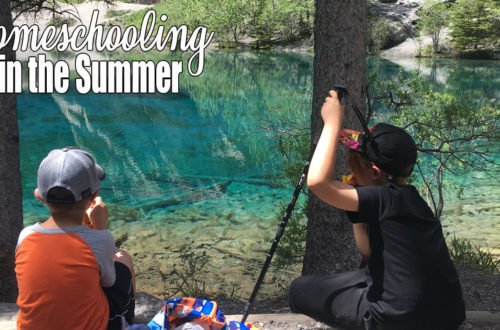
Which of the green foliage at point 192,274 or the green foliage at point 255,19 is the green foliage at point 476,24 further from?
the green foliage at point 192,274

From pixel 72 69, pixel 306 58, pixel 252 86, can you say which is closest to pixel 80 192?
pixel 252 86

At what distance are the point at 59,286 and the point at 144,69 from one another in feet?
16.5

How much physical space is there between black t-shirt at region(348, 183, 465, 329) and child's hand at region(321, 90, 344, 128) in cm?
27

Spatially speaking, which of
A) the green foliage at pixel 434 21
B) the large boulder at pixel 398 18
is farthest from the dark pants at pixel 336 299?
the large boulder at pixel 398 18

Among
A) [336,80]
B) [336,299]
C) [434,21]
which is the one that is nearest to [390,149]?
[336,299]

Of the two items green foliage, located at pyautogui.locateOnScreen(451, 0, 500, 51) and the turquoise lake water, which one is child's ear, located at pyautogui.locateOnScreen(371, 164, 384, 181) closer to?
the turquoise lake water

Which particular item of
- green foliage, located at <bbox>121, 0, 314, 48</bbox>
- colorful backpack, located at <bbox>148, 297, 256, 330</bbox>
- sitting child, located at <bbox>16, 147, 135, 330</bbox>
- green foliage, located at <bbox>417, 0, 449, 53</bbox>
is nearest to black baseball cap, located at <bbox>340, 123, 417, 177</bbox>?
colorful backpack, located at <bbox>148, 297, 256, 330</bbox>

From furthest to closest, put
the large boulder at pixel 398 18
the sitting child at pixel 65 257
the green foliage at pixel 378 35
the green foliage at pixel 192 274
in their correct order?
the large boulder at pixel 398 18, the green foliage at pixel 378 35, the green foliage at pixel 192 274, the sitting child at pixel 65 257

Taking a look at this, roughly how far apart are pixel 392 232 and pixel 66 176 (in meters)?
1.20

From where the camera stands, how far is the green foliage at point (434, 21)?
38688 millimetres

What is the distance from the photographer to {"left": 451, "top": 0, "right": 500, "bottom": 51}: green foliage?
120 feet

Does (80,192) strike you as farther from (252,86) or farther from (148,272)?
(252,86)

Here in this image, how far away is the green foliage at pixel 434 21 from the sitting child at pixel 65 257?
40743mm

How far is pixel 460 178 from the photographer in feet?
35.0
